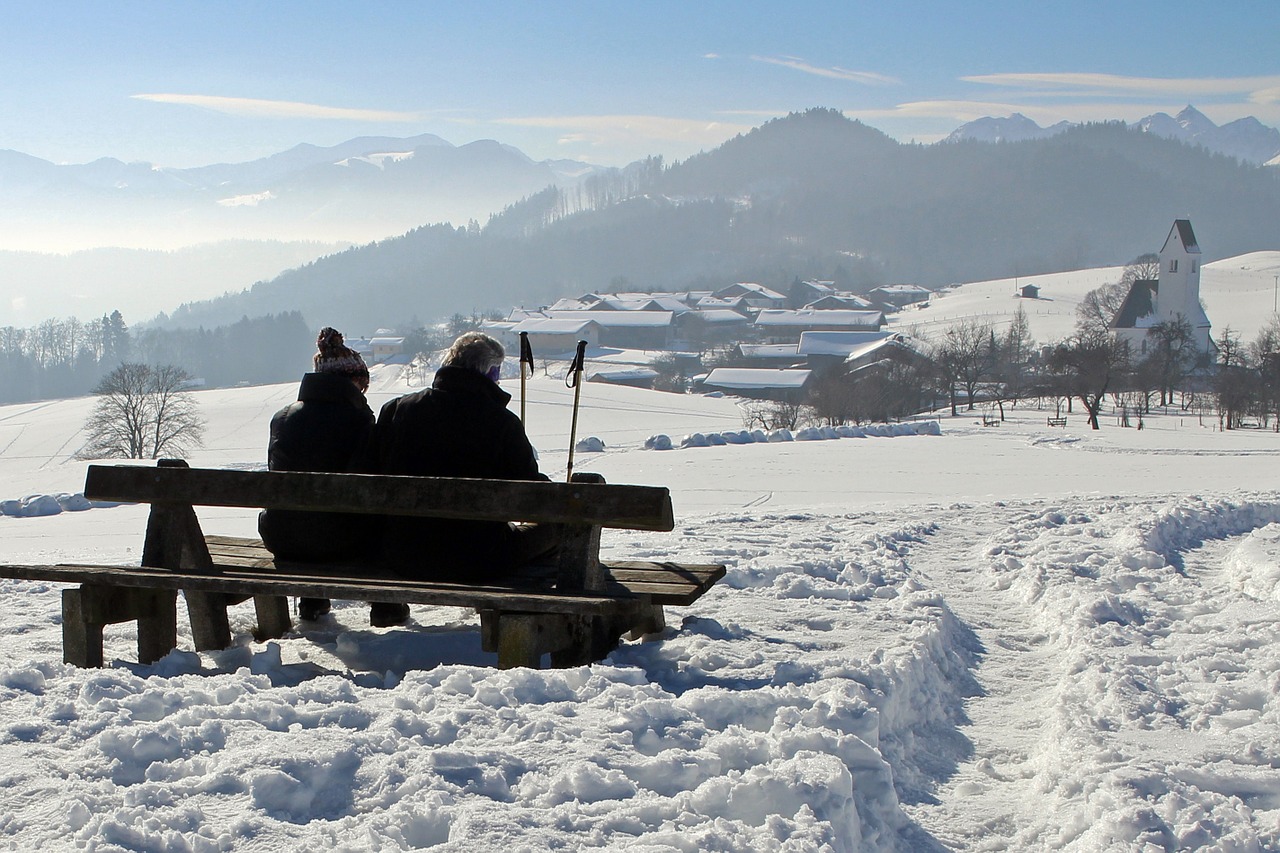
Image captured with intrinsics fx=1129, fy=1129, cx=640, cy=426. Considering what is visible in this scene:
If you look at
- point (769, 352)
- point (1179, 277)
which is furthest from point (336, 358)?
point (769, 352)

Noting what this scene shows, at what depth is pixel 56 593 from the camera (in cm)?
682

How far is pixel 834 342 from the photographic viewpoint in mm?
122875

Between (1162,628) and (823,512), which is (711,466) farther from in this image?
(1162,628)

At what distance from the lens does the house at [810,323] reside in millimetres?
142250

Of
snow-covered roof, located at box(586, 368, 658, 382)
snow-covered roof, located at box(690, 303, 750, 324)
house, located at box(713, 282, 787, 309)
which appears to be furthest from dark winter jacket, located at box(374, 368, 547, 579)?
house, located at box(713, 282, 787, 309)

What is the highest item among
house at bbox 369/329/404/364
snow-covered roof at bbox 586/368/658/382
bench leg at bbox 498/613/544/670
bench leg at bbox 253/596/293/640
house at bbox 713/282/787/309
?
house at bbox 713/282/787/309

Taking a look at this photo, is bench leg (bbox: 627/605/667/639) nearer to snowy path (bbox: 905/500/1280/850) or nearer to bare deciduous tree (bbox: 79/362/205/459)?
snowy path (bbox: 905/500/1280/850)

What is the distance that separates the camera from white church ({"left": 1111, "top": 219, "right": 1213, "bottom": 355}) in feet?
320

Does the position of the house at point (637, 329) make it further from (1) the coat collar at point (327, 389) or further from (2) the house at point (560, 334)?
(1) the coat collar at point (327, 389)

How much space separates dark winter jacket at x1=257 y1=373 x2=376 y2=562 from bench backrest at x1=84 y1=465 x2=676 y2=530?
571mm

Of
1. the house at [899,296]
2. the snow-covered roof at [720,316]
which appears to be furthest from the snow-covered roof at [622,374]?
the house at [899,296]

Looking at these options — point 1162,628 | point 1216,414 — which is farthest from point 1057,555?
point 1216,414

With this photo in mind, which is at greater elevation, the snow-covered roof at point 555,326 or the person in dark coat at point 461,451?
the snow-covered roof at point 555,326

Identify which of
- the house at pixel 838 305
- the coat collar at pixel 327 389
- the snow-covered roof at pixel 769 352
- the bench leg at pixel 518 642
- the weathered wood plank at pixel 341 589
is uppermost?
the house at pixel 838 305
